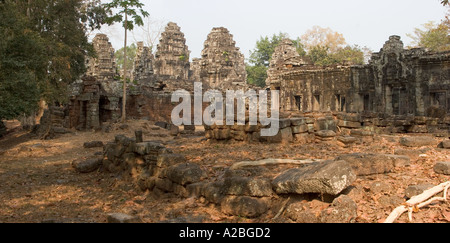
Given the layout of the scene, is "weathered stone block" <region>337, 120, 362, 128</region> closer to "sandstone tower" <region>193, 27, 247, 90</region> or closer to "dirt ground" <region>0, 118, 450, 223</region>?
"dirt ground" <region>0, 118, 450, 223</region>

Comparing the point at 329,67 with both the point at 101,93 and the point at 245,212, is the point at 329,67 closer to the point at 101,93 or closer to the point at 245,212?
the point at 101,93

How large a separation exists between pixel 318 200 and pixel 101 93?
65.6 ft

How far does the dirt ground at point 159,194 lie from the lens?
5.25 metres

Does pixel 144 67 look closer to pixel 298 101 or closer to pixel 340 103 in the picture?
pixel 298 101

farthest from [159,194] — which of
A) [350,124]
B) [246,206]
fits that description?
[350,124]

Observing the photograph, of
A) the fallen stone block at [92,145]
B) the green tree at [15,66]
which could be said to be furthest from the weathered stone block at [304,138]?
the green tree at [15,66]

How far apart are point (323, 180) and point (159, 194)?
4.17 metres

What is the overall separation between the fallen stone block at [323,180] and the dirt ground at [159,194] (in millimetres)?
355

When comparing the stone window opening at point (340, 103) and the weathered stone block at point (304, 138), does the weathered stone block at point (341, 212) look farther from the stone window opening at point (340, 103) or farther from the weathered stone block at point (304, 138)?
the stone window opening at point (340, 103)

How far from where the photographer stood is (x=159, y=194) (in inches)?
316

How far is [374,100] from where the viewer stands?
1065 inches

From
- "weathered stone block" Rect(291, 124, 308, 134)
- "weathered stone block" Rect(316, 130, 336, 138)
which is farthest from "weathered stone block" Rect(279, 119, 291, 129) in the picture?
"weathered stone block" Rect(316, 130, 336, 138)

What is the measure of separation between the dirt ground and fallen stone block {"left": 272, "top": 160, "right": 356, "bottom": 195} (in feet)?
1.17
